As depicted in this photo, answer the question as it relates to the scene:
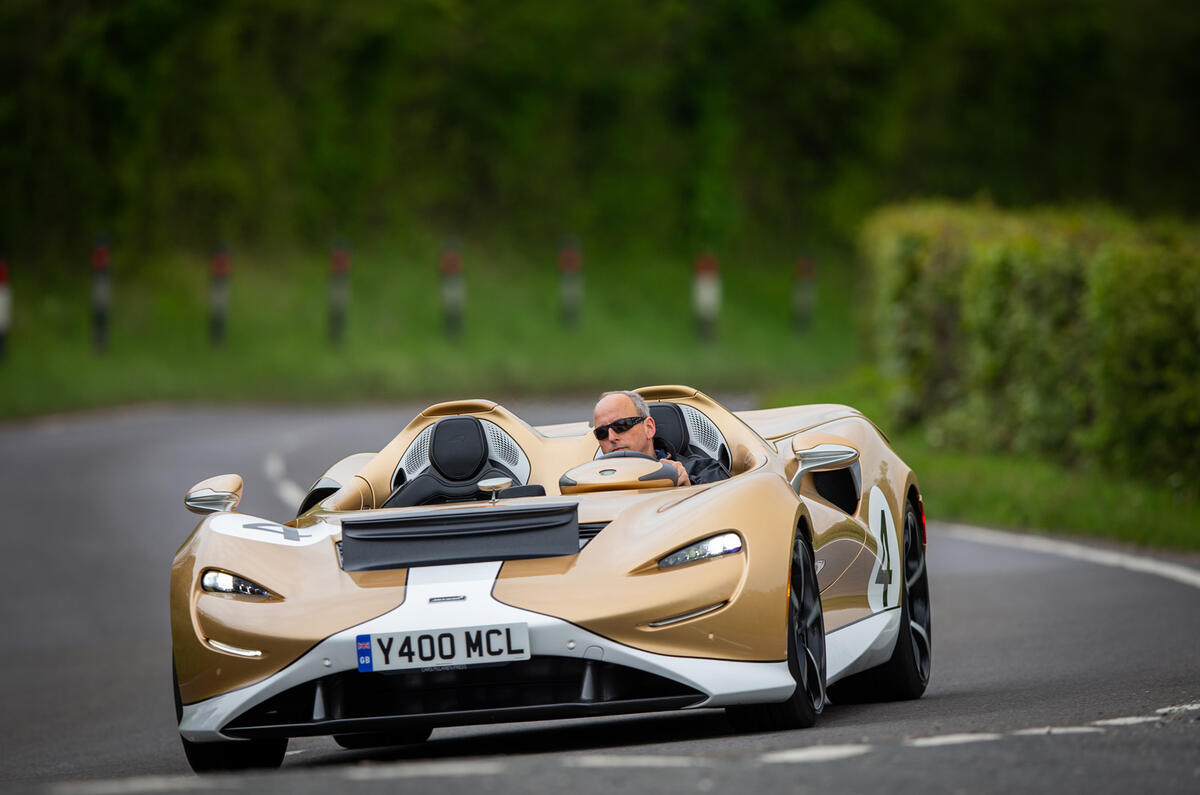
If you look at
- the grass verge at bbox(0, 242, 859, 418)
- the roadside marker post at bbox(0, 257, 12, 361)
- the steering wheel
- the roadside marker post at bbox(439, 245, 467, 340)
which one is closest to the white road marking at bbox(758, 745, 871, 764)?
the steering wheel

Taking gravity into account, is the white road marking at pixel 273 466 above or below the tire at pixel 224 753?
below

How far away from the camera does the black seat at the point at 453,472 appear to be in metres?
7.74

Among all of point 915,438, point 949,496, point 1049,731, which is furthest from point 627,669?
point 915,438

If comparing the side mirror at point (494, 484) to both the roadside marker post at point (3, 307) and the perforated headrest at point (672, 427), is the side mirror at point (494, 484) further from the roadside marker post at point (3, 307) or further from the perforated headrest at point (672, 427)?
the roadside marker post at point (3, 307)

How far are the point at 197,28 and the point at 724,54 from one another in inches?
384

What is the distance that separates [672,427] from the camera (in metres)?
8.06

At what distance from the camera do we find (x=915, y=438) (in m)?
19.8

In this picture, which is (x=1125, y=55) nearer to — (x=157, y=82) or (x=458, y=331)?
(x=458, y=331)

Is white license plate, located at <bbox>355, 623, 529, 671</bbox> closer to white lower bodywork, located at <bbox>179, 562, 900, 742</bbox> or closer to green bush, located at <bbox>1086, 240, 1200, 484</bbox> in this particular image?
white lower bodywork, located at <bbox>179, 562, 900, 742</bbox>

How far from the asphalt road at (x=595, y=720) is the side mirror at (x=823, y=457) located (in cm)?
88

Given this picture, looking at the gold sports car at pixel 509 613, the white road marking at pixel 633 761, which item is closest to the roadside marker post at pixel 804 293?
the gold sports car at pixel 509 613

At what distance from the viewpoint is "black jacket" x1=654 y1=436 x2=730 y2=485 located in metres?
7.83

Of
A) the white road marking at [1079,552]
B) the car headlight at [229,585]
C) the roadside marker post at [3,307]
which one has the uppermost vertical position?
the roadside marker post at [3,307]

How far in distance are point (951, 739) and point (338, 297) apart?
22418 millimetres
